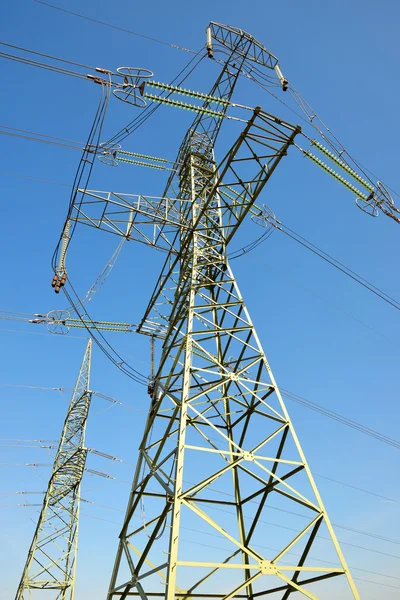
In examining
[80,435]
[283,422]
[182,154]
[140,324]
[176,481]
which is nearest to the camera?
[176,481]

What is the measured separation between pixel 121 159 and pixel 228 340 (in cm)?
811

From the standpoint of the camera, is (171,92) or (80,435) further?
(80,435)

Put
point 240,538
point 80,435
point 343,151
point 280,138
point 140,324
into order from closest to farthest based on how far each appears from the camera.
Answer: point 240,538 < point 280,138 < point 343,151 < point 140,324 < point 80,435

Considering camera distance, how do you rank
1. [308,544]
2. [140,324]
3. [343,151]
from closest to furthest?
[308,544] → [343,151] → [140,324]

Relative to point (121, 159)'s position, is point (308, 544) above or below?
below

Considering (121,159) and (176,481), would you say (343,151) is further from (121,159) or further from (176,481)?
(176,481)

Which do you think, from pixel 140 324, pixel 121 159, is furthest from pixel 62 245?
pixel 121 159

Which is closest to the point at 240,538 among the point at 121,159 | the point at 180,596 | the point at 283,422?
the point at 180,596

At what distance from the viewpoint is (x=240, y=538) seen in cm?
889

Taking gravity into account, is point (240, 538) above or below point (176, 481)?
below

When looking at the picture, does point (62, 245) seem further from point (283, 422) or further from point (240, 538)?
point (240, 538)

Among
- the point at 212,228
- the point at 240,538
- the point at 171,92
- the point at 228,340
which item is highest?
the point at 171,92

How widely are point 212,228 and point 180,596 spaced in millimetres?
9205

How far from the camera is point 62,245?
1179 cm
